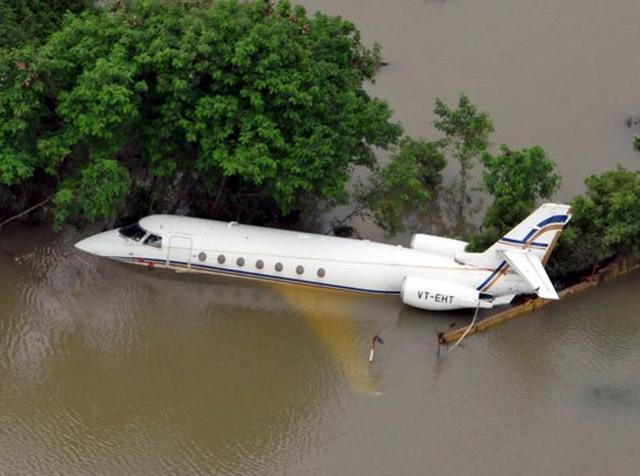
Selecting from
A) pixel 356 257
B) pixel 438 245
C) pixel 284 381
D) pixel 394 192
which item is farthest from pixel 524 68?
pixel 284 381

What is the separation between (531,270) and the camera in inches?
1179

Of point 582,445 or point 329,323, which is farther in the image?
point 329,323

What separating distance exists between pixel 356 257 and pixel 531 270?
18.8 ft

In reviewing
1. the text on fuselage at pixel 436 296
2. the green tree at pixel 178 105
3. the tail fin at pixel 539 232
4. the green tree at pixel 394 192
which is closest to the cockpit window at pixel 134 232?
the green tree at pixel 178 105

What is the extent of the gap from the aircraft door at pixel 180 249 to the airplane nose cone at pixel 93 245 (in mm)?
2462

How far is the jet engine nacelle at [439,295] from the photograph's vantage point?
30484 millimetres

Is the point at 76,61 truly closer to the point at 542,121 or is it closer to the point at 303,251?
the point at 303,251

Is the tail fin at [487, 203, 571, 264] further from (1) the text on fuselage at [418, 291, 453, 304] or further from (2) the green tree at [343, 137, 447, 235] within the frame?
(2) the green tree at [343, 137, 447, 235]

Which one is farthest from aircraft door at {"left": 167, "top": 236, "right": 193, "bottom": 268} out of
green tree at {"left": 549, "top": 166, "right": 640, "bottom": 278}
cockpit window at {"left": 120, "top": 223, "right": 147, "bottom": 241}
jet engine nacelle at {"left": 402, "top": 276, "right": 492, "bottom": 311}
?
green tree at {"left": 549, "top": 166, "right": 640, "bottom": 278}

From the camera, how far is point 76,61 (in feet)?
103

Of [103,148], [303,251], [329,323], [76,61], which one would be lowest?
[329,323]

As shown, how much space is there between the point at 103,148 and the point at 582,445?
17.6 metres

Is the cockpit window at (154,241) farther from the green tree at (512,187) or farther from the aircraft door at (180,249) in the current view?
the green tree at (512,187)

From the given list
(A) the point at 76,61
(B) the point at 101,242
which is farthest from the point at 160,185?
(A) the point at 76,61
